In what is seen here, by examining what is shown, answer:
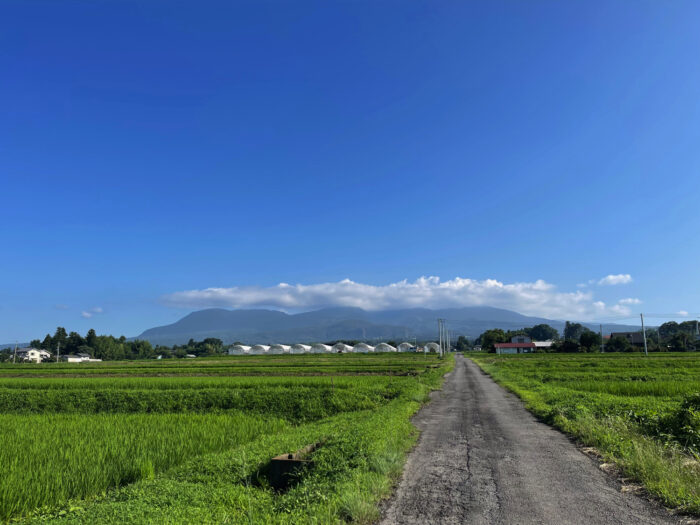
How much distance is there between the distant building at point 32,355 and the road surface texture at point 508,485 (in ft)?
461

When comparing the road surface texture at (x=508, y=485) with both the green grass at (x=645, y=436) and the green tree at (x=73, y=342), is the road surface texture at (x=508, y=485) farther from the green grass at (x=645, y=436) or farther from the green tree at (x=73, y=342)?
the green tree at (x=73, y=342)

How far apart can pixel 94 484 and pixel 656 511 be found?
1073 cm

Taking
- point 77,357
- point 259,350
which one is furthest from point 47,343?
point 259,350

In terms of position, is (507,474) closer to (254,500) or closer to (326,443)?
(326,443)

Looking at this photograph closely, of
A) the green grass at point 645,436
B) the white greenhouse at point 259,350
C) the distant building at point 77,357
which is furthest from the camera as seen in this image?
the white greenhouse at point 259,350

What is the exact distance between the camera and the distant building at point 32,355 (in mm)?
115931

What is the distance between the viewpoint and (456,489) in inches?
295

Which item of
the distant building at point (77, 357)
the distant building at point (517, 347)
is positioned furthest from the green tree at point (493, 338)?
the distant building at point (77, 357)

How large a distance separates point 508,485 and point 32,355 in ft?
499

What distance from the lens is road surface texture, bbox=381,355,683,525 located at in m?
6.17

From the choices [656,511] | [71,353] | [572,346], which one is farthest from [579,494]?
[71,353]

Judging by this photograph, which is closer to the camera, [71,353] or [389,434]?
[389,434]

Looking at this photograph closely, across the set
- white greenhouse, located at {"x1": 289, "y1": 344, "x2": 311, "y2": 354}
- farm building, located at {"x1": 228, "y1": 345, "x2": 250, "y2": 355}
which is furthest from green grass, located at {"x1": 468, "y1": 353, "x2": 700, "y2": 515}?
farm building, located at {"x1": 228, "y1": 345, "x2": 250, "y2": 355}

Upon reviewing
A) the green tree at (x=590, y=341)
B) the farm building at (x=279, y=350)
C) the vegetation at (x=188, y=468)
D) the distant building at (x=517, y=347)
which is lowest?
the farm building at (x=279, y=350)
